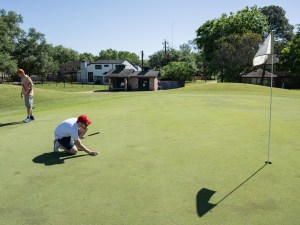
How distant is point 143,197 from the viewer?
182 inches

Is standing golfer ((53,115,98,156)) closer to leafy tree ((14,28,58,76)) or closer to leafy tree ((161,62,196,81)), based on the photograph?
leafy tree ((161,62,196,81))

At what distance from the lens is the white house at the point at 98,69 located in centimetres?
8819

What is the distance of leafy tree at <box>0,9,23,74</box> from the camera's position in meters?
58.7

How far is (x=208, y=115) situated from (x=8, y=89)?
2119cm

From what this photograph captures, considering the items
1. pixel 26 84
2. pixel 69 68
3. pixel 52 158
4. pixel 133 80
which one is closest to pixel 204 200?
pixel 52 158

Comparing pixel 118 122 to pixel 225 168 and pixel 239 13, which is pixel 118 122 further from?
pixel 239 13

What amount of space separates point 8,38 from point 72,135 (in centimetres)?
6510

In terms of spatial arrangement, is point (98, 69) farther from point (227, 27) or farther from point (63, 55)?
point (63, 55)

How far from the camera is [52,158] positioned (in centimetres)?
693

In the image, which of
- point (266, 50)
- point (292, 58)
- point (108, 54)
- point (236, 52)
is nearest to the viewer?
point (266, 50)

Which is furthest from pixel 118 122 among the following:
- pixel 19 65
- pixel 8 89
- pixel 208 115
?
pixel 19 65

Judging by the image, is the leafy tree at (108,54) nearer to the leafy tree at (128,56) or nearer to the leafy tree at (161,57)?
the leafy tree at (128,56)

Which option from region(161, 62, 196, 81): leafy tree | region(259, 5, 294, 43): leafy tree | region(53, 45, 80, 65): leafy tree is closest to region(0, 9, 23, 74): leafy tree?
region(161, 62, 196, 81): leafy tree

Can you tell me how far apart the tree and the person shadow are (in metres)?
62.5
